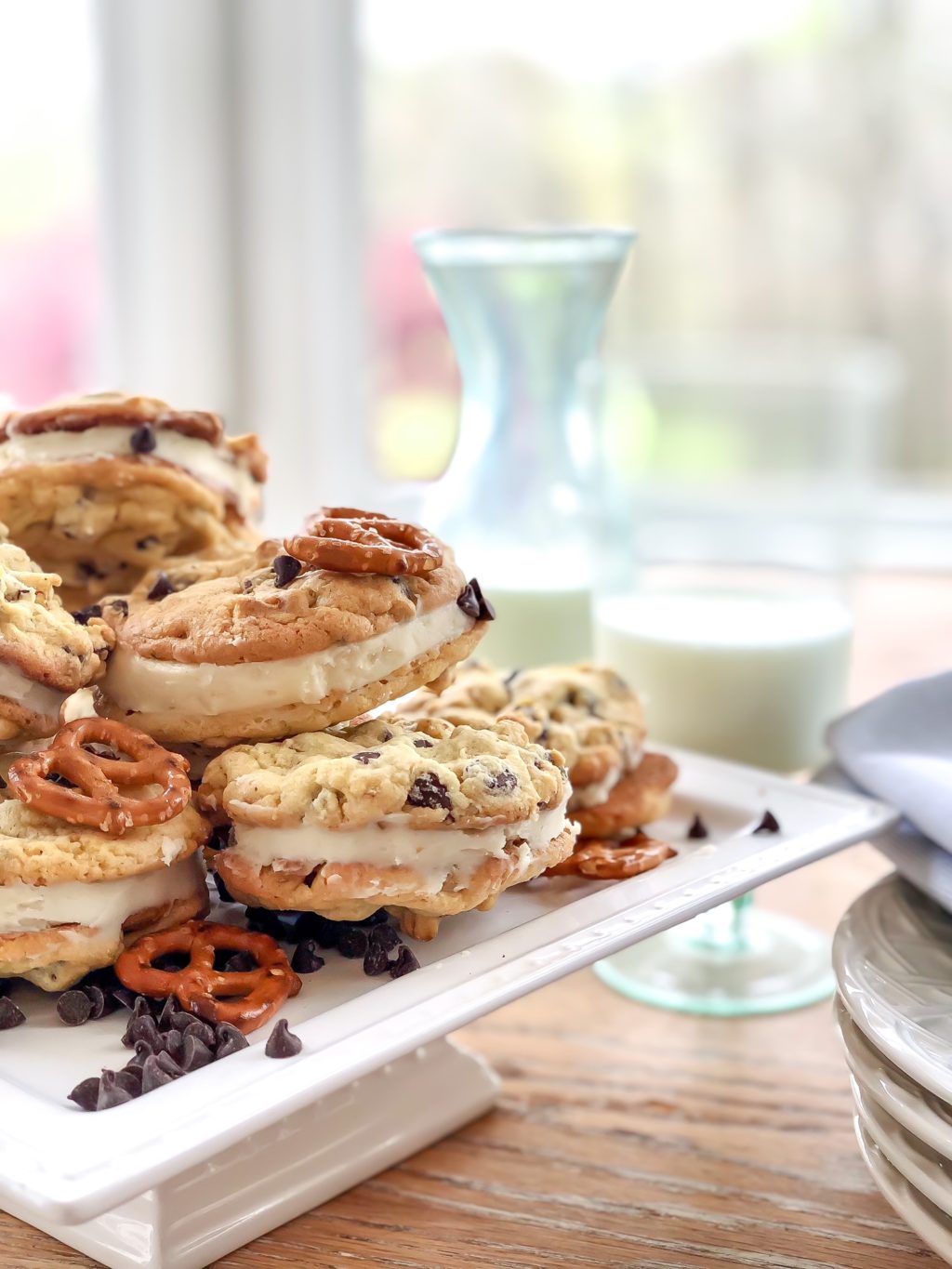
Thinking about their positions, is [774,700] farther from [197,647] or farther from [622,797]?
[197,647]

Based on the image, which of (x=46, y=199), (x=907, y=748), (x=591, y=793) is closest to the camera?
(x=591, y=793)

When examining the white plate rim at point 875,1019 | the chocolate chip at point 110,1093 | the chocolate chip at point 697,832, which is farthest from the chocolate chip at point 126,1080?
the chocolate chip at point 697,832

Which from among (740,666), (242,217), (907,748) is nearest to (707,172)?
(242,217)

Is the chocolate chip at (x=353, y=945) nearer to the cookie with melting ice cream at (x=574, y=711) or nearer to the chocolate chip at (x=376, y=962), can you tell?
the chocolate chip at (x=376, y=962)

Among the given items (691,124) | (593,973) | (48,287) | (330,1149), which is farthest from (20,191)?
(330,1149)

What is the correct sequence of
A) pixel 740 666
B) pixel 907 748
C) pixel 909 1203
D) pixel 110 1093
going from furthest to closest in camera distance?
pixel 740 666 → pixel 907 748 → pixel 909 1203 → pixel 110 1093

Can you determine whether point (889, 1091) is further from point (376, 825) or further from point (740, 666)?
point (740, 666)

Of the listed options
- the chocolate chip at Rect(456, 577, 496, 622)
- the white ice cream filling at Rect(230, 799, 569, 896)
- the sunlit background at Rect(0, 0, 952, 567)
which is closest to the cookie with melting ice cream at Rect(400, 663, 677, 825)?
the chocolate chip at Rect(456, 577, 496, 622)
